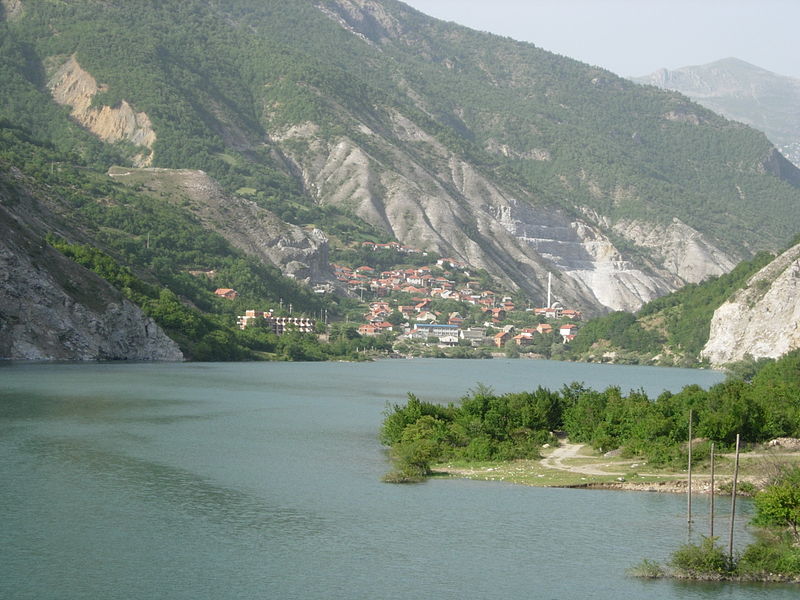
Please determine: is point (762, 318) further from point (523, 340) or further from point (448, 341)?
point (448, 341)

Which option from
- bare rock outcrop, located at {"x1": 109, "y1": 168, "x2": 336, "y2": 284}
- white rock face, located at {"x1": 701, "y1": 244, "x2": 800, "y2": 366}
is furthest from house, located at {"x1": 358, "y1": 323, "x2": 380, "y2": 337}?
white rock face, located at {"x1": 701, "y1": 244, "x2": 800, "y2": 366}

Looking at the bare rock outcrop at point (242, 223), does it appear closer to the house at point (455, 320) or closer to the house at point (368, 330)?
the house at point (368, 330)

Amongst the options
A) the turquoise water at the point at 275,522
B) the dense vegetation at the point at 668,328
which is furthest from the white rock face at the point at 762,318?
the turquoise water at the point at 275,522

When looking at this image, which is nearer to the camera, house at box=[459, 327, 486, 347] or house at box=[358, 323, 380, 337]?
house at box=[358, 323, 380, 337]

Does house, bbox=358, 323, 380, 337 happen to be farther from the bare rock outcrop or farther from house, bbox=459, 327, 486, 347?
house, bbox=459, 327, 486, 347

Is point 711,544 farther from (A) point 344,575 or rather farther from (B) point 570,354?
(B) point 570,354

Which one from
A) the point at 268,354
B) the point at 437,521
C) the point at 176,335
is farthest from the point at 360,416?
the point at 268,354

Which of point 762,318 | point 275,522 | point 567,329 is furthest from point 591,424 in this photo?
point 567,329
